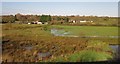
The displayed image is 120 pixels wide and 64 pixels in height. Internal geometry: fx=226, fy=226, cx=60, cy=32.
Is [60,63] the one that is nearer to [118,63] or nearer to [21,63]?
[21,63]

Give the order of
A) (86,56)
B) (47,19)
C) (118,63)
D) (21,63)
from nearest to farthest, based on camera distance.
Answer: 1. (118,63)
2. (21,63)
3. (86,56)
4. (47,19)

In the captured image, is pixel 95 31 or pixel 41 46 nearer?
pixel 41 46

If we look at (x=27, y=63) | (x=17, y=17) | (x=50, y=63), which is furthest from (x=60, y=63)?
(x=17, y=17)

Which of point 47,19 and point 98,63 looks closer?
point 98,63

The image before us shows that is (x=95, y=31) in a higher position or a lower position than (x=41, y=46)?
lower

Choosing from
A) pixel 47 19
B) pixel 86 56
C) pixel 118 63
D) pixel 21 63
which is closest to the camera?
pixel 118 63

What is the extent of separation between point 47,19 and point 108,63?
1454 inches

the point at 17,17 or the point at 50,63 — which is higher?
the point at 50,63

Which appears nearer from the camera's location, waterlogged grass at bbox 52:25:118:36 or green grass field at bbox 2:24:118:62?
green grass field at bbox 2:24:118:62

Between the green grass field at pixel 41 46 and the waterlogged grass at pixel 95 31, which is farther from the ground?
the green grass field at pixel 41 46

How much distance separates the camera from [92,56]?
1004 centimetres

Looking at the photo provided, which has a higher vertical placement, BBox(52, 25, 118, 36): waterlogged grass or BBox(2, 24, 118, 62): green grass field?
BBox(2, 24, 118, 62): green grass field

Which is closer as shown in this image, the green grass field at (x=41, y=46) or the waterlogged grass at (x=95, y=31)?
the green grass field at (x=41, y=46)

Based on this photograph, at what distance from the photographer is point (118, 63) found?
8.49 m
